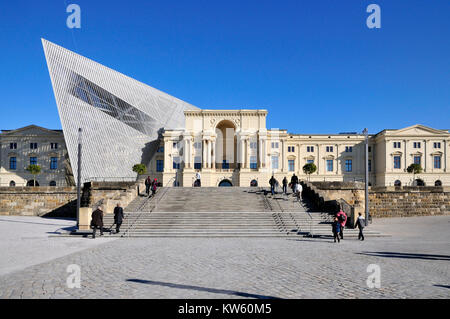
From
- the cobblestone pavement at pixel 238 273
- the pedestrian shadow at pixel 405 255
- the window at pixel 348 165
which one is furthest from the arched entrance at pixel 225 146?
the pedestrian shadow at pixel 405 255

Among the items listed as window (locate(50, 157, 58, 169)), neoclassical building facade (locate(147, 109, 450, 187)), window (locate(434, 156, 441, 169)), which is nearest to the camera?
neoclassical building facade (locate(147, 109, 450, 187))

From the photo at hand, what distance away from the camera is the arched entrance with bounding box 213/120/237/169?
63156 mm

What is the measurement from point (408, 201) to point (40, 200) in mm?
31621

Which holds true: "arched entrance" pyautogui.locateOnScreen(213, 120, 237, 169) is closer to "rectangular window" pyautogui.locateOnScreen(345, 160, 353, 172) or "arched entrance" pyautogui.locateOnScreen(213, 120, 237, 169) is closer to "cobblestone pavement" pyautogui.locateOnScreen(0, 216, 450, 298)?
"rectangular window" pyautogui.locateOnScreen(345, 160, 353, 172)

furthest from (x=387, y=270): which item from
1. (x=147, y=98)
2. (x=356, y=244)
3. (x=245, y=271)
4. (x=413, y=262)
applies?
(x=147, y=98)

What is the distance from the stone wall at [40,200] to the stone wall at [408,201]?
25.7 metres

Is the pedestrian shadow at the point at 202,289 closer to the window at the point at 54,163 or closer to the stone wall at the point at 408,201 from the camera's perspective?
the stone wall at the point at 408,201

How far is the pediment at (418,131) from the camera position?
63062mm

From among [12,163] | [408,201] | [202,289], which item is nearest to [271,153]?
[408,201]

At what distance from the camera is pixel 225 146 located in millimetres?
64312

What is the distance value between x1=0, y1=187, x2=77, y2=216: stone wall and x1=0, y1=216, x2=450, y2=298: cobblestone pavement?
2114 centimetres

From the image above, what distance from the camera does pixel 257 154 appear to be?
59938 mm

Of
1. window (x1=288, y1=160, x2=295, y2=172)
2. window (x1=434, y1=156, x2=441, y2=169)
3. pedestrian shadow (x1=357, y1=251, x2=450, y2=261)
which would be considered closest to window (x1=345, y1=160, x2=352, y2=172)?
window (x1=288, y1=160, x2=295, y2=172)

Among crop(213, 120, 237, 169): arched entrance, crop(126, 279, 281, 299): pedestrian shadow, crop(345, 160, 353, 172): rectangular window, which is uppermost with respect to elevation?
crop(213, 120, 237, 169): arched entrance
